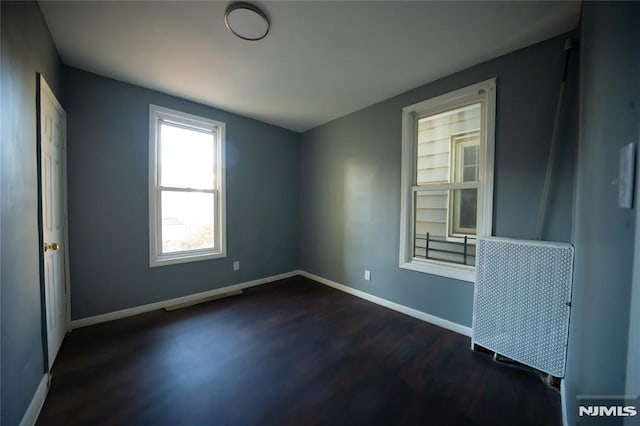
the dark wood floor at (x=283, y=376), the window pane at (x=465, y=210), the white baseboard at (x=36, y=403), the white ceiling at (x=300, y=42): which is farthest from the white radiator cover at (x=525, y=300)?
the white baseboard at (x=36, y=403)

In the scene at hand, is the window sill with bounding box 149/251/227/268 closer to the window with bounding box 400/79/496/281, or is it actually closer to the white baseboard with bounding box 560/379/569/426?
the window with bounding box 400/79/496/281

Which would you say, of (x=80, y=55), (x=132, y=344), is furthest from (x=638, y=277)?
(x=80, y=55)

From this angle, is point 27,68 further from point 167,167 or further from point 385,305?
point 385,305

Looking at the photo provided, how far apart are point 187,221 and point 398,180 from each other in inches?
110

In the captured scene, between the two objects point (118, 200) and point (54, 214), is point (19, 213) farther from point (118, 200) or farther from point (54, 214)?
point (118, 200)

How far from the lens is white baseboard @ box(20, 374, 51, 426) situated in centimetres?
130

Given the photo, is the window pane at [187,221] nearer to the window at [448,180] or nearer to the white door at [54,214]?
the white door at [54,214]

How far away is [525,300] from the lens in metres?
1.82

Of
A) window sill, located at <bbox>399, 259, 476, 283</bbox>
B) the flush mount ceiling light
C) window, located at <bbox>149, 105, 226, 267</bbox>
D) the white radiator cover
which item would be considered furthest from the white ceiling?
window sill, located at <bbox>399, 259, 476, 283</bbox>

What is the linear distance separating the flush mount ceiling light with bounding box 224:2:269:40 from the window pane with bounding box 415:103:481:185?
1938 mm

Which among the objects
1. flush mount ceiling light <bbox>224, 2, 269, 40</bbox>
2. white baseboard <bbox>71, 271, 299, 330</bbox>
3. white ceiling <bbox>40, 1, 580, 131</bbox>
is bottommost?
white baseboard <bbox>71, 271, 299, 330</bbox>

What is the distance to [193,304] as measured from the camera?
118 inches

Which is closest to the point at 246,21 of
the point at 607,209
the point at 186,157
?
the point at 186,157

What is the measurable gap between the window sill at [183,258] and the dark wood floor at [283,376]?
2.01ft
